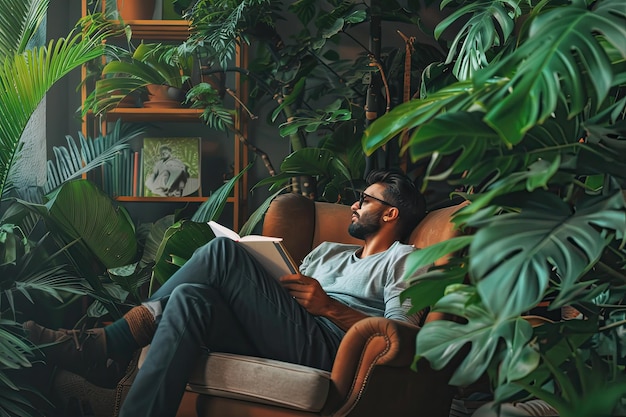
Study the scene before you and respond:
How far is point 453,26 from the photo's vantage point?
13.4ft

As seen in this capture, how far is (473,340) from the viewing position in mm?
1524

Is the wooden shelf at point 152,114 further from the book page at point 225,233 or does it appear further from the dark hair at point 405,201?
the book page at point 225,233

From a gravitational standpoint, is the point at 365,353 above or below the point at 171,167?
below

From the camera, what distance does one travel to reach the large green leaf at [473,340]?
145cm

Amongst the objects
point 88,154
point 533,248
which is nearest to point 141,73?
point 88,154

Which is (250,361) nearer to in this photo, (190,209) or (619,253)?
(619,253)

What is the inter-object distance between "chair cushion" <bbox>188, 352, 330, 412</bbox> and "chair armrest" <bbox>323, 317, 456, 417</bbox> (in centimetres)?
5

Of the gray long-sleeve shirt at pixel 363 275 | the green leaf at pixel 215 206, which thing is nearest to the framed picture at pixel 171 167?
the green leaf at pixel 215 206

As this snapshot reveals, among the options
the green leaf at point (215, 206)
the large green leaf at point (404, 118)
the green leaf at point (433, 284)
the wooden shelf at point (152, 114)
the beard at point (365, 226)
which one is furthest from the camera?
the wooden shelf at point (152, 114)

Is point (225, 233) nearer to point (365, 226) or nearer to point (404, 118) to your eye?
point (365, 226)

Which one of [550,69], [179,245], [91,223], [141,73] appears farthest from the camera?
[141,73]

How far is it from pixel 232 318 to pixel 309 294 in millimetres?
237

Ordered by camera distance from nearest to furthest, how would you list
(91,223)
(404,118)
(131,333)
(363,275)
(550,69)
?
(550,69) → (404,118) → (131,333) → (363,275) → (91,223)

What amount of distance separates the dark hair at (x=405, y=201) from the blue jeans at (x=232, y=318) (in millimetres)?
559
